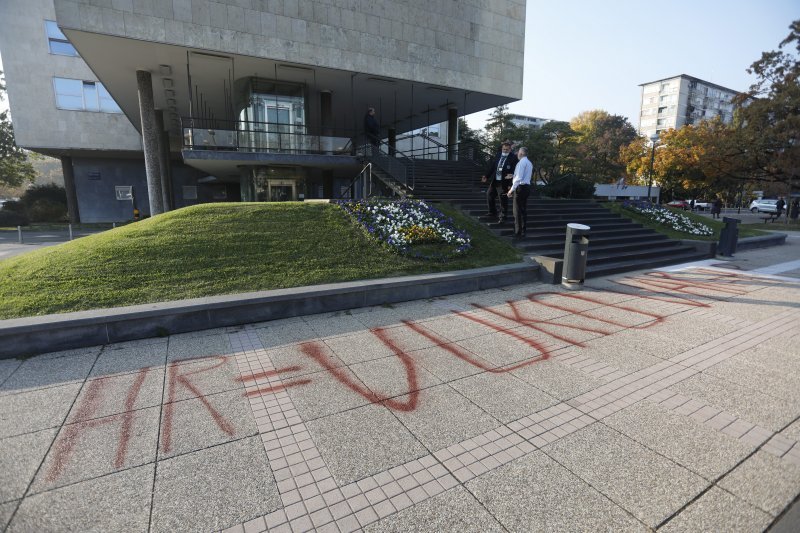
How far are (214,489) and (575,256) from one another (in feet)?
25.0

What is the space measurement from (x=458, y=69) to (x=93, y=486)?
816 inches

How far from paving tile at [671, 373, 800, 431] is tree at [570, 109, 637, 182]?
45.1 meters

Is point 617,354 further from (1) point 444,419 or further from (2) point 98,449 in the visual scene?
(2) point 98,449

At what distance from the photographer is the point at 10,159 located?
3434 cm

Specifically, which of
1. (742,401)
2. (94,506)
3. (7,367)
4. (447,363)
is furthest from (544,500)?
(7,367)

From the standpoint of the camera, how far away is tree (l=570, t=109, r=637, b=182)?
1852 inches

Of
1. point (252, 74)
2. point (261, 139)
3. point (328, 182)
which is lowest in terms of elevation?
point (328, 182)

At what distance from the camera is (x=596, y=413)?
3598 mm

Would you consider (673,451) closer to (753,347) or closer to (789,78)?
(753,347)

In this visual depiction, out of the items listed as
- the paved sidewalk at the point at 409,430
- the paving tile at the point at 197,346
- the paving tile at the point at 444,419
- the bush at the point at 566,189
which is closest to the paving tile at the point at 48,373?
the paved sidewalk at the point at 409,430

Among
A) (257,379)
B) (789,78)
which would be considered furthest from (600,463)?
(789,78)

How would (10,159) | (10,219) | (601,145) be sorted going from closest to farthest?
(10,219) → (10,159) → (601,145)

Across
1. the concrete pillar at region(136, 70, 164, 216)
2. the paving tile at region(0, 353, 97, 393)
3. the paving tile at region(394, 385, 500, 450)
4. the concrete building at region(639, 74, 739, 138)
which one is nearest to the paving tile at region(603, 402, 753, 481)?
the paving tile at region(394, 385, 500, 450)

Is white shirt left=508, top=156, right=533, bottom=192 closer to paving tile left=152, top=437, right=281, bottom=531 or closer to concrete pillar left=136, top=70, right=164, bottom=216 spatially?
paving tile left=152, top=437, right=281, bottom=531
